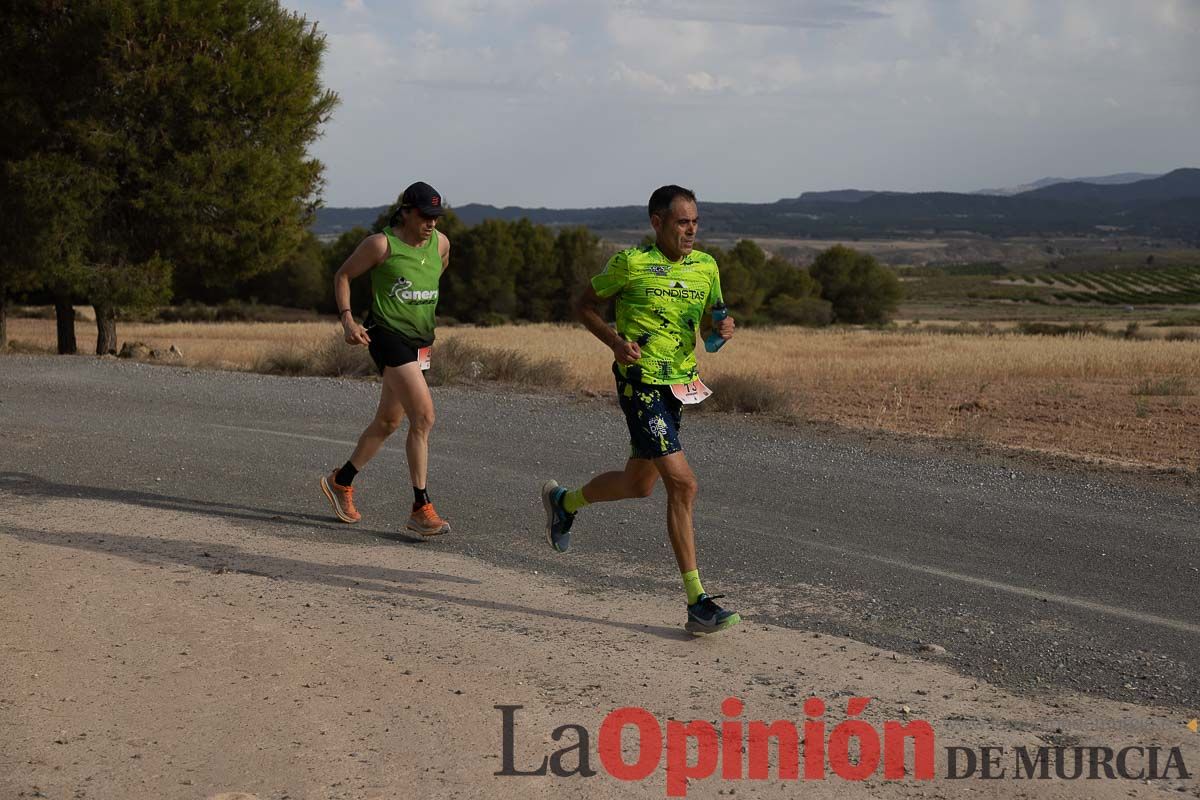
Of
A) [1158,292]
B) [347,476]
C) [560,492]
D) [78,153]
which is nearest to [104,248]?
[78,153]

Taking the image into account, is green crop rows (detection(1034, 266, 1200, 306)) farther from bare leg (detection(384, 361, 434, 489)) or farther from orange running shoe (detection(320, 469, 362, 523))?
bare leg (detection(384, 361, 434, 489))

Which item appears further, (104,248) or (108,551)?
(104,248)

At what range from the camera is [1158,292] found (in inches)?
4742

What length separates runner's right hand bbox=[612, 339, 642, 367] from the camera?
19.0 ft

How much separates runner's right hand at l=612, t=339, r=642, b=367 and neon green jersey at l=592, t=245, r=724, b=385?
81mm

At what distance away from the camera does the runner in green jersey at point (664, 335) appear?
19.5 ft

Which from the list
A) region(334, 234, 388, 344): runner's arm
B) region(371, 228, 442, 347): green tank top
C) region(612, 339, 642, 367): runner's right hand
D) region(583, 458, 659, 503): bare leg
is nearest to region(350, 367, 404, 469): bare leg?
region(371, 228, 442, 347): green tank top

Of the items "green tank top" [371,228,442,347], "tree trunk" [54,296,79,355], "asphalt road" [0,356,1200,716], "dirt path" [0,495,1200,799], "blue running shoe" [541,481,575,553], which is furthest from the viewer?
"tree trunk" [54,296,79,355]

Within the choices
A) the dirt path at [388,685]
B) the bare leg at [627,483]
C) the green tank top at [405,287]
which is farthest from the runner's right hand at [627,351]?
the green tank top at [405,287]

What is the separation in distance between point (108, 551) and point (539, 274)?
2253 inches

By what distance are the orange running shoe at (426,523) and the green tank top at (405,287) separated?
3.20 feet

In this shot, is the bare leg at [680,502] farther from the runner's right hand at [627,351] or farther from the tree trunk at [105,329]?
the tree trunk at [105,329]

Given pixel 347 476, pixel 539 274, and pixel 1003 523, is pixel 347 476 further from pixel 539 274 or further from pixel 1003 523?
pixel 539 274

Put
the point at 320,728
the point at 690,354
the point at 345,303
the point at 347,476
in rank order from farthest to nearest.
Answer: the point at 347,476 < the point at 345,303 < the point at 690,354 < the point at 320,728
